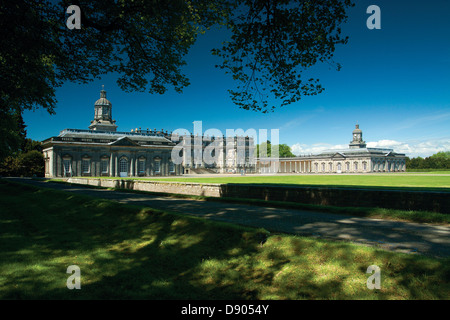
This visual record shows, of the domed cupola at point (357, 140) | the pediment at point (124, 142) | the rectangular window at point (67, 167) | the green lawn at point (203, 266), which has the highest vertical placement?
the domed cupola at point (357, 140)

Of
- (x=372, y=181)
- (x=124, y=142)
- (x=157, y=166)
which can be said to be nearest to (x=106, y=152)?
(x=124, y=142)

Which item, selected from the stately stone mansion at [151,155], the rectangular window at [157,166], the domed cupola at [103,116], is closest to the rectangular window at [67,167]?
the stately stone mansion at [151,155]

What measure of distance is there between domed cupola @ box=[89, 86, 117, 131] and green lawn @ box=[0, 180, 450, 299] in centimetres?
7021

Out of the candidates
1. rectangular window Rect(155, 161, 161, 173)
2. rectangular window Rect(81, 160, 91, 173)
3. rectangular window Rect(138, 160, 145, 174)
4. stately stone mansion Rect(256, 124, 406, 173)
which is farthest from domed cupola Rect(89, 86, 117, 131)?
stately stone mansion Rect(256, 124, 406, 173)

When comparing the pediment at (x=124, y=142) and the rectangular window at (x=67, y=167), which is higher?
the pediment at (x=124, y=142)

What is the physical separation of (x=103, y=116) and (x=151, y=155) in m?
17.1

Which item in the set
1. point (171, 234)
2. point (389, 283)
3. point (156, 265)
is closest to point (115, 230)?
point (171, 234)

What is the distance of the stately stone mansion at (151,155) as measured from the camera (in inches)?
2410

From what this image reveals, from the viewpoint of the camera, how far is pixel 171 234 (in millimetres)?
7590

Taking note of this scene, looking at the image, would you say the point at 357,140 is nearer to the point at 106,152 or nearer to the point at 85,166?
the point at 106,152

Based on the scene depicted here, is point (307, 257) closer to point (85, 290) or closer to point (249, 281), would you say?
point (249, 281)

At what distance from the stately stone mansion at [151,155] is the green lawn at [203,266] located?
59.7m

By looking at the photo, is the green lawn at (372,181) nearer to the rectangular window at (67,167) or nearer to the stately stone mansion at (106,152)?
the stately stone mansion at (106,152)

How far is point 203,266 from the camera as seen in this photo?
18.4ft
